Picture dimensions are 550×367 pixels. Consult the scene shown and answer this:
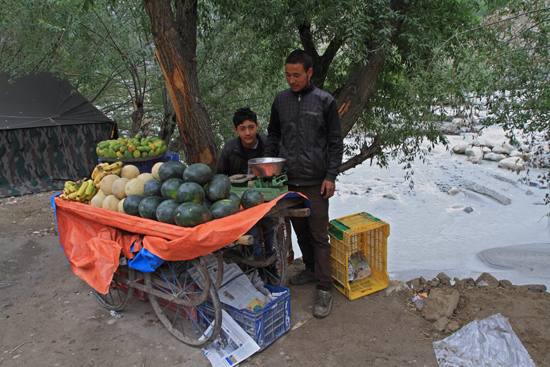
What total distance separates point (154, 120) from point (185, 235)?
23.2 feet

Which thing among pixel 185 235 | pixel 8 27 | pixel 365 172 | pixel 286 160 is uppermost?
pixel 8 27

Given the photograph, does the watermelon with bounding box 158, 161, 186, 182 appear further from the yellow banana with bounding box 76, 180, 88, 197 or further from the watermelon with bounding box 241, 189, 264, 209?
the yellow banana with bounding box 76, 180, 88, 197

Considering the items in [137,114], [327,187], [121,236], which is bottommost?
[121,236]

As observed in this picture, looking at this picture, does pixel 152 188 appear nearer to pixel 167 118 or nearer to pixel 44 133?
pixel 167 118

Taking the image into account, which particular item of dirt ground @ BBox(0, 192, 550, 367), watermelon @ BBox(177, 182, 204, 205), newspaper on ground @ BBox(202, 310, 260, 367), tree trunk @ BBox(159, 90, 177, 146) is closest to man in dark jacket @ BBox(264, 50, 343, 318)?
dirt ground @ BBox(0, 192, 550, 367)

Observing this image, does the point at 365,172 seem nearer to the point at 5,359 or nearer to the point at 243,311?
the point at 243,311

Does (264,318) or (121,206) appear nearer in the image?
(264,318)

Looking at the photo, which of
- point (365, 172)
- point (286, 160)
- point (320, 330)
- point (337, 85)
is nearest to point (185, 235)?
point (286, 160)

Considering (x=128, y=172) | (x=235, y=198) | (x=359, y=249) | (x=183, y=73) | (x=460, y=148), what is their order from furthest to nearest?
(x=460, y=148) → (x=183, y=73) → (x=359, y=249) → (x=128, y=172) → (x=235, y=198)

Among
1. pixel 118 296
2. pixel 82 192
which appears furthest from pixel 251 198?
pixel 118 296

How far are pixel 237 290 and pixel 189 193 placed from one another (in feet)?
2.75

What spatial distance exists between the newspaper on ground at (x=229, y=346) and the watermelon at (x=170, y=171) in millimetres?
1067

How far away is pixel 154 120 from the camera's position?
28.7ft

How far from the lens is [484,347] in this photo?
2.64 meters
